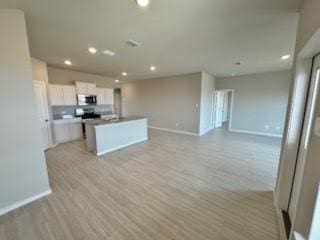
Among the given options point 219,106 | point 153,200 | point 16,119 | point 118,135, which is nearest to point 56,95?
point 118,135

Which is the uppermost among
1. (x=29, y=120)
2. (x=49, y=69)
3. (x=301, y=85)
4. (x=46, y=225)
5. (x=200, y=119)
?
(x=49, y=69)

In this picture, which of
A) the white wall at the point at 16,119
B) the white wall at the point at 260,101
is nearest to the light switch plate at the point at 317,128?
the white wall at the point at 16,119

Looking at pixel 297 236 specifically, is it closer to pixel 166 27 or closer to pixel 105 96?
pixel 166 27

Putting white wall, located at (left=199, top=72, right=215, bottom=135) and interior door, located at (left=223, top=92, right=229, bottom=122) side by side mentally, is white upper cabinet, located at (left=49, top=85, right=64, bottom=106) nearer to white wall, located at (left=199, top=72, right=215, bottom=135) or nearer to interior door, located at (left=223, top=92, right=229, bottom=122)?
white wall, located at (left=199, top=72, right=215, bottom=135)

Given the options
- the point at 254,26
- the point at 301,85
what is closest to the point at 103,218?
the point at 301,85

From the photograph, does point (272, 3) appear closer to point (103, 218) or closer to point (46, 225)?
point (103, 218)

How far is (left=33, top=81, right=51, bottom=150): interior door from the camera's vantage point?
3.96 meters

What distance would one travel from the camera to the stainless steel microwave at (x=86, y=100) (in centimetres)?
539

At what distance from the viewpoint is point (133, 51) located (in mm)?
3357

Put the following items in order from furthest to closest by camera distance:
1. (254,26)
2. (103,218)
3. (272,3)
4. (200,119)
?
(200,119)
(254,26)
(103,218)
(272,3)

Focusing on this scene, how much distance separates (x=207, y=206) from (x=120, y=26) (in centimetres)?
309

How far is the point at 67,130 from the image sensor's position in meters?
5.10

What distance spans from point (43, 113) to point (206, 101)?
600cm

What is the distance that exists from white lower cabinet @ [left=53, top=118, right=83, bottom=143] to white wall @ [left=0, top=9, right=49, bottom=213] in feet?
10.1
